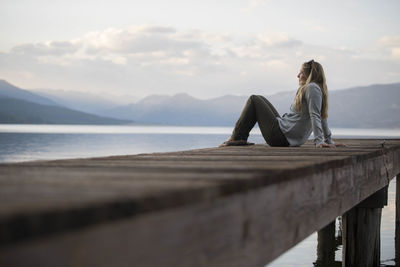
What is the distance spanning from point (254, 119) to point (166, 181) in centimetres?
561

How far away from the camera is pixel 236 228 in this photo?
2074mm

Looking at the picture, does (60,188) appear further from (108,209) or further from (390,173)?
(390,173)

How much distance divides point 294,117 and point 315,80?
0.70m

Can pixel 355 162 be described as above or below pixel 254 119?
below

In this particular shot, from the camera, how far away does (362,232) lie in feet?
21.8

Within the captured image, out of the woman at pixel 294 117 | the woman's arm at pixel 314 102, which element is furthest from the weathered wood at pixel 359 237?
the woman's arm at pixel 314 102

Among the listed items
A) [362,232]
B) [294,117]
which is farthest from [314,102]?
[362,232]

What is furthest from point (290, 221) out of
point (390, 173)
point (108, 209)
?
point (390, 173)

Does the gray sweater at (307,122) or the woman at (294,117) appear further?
the woman at (294,117)

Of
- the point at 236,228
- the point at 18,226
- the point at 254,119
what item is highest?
the point at 254,119

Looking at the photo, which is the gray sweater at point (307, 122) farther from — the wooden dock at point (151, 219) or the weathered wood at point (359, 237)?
the wooden dock at point (151, 219)

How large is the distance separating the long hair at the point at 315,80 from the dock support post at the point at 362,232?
1279mm

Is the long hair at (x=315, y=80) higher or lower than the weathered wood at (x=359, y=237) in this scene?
higher

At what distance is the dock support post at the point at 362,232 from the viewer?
661cm
